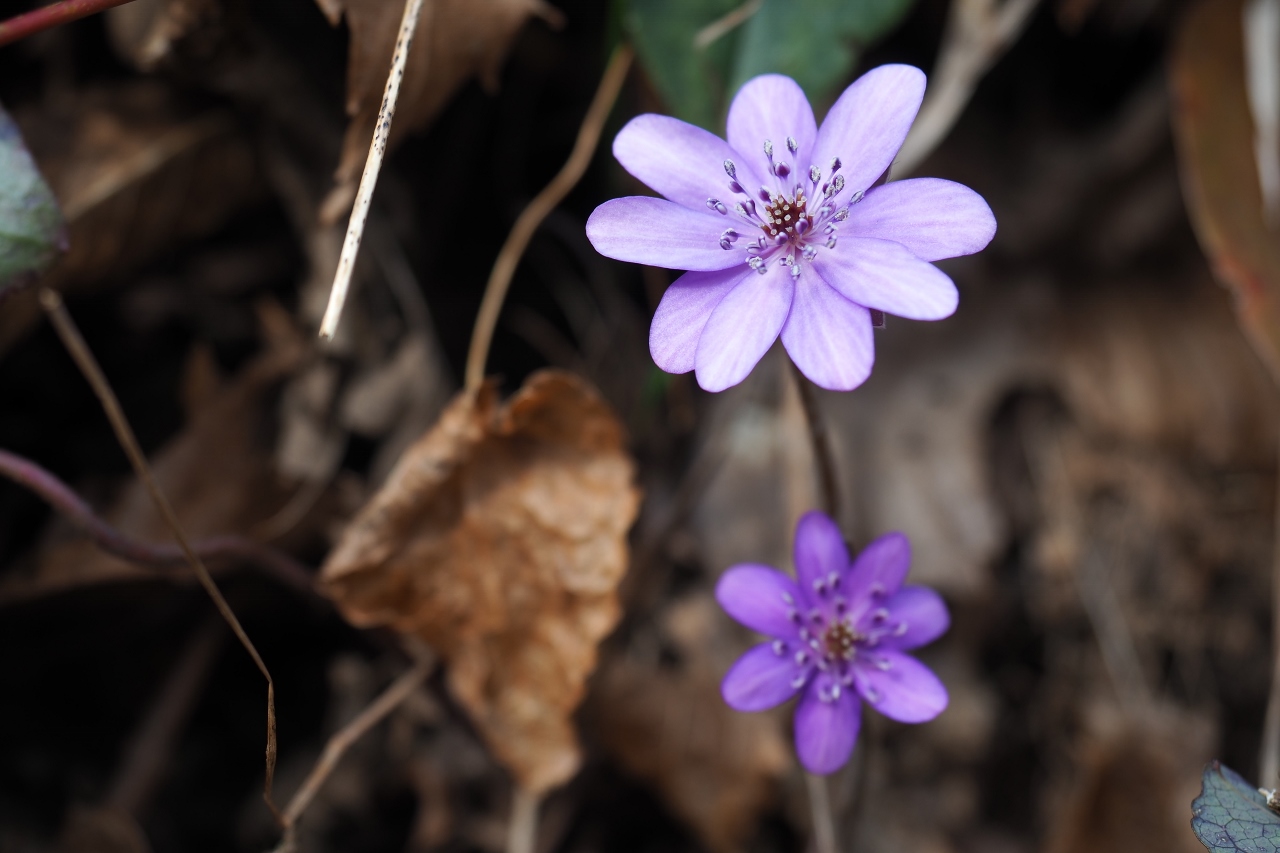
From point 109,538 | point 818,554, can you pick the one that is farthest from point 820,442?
point 109,538

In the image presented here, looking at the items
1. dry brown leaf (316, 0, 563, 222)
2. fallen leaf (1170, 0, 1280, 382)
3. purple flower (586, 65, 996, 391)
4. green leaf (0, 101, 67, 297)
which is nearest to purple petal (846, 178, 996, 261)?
purple flower (586, 65, 996, 391)

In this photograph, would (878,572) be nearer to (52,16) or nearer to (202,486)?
(202,486)

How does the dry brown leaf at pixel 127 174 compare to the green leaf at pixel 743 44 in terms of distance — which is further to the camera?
the dry brown leaf at pixel 127 174

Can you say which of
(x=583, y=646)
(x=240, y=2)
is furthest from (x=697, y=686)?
(x=240, y=2)

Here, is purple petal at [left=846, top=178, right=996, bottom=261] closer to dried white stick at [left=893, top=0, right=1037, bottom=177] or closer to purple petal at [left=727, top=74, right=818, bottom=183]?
purple petal at [left=727, top=74, right=818, bottom=183]

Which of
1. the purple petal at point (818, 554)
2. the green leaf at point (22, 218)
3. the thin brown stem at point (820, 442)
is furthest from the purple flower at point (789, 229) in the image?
the green leaf at point (22, 218)

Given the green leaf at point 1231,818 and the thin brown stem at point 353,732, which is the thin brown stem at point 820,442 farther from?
the thin brown stem at point 353,732
